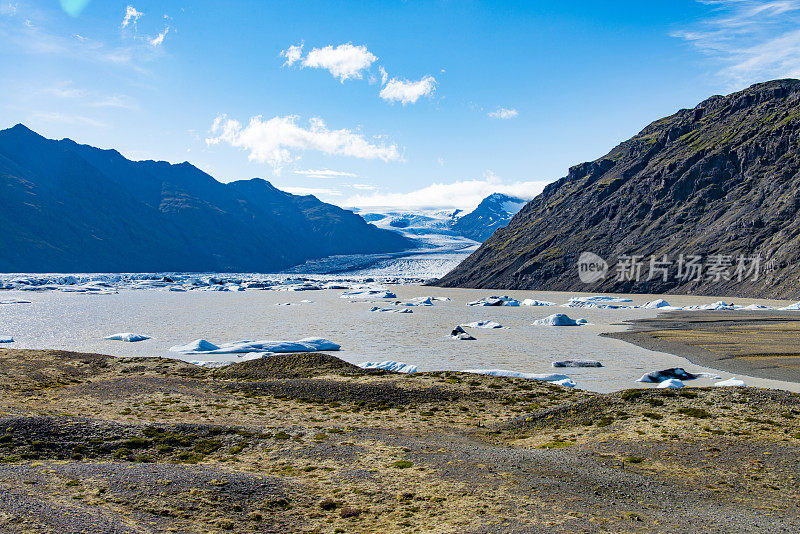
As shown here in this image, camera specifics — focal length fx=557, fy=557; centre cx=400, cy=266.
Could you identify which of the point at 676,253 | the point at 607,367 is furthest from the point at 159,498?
the point at 676,253

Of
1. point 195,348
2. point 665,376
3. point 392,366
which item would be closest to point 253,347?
point 195,348

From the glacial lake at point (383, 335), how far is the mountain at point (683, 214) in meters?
25.7

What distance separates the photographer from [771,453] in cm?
1578

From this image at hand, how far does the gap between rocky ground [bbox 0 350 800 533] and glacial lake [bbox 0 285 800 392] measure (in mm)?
8362

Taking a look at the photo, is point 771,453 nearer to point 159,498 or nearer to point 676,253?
point 159,498

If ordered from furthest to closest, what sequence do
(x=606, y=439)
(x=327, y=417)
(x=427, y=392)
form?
(x=427, y=392)
(x=327, y=417)
(x=606, y=439)

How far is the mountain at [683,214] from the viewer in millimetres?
106381

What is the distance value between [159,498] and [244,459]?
406 cm

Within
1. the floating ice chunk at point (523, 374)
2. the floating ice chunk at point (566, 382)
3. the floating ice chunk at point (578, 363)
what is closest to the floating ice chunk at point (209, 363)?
the floating ice chunk at point (523, 374)

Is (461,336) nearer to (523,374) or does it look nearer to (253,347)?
(253,347)

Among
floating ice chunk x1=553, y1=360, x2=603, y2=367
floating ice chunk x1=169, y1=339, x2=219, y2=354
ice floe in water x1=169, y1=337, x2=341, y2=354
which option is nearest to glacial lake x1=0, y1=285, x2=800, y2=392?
floating ice chunk x1=553, y1=360, x2=603, y2=367

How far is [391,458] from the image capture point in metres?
15.7

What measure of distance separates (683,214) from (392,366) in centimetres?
11830

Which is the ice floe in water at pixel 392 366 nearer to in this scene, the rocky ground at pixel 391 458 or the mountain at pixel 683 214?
the rocky ground at pixel 391 458
